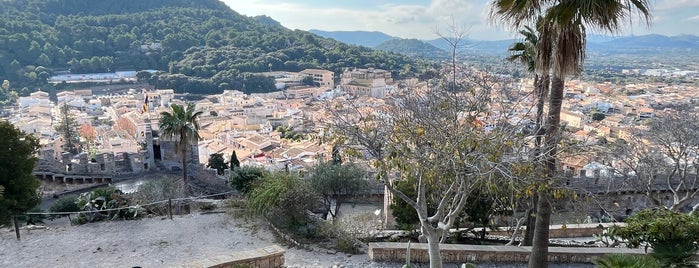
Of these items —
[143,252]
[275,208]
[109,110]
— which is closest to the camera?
[143,252]

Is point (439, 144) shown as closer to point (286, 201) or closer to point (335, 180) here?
point (286, 201)

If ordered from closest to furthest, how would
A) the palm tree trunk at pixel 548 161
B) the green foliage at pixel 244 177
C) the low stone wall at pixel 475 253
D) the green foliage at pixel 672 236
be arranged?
the green foliage at pixel 672 236 → the palm tree trunk at pixel 548 161 → the low stone wall at pixel 475 253 → the green foliage at pixel 244 177

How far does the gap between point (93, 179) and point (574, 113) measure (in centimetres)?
4401

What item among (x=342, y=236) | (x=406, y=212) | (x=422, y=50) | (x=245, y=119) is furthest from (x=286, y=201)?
(x=422, y=50)

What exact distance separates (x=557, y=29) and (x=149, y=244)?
7.99m

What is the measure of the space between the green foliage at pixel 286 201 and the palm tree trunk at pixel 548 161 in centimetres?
448


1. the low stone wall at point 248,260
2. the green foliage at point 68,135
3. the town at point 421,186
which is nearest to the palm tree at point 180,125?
the town at point 421,186

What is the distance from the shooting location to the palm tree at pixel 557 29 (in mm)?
5105

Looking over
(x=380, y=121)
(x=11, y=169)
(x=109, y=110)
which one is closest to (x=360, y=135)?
(x=380, y=121)

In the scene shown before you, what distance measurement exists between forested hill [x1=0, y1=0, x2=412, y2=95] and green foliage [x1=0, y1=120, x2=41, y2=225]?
210ft

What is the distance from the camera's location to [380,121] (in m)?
6.23

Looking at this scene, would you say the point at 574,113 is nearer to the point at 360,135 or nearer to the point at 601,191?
the point at 601,191

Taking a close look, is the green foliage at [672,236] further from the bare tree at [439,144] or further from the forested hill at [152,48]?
the forested hill at [152,48]

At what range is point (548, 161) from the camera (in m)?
6.21
